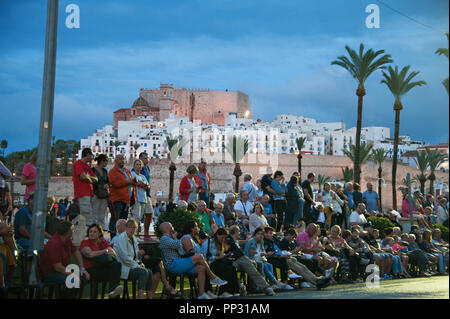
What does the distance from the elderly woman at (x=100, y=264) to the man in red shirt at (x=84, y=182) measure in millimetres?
1504

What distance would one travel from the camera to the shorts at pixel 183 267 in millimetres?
7334

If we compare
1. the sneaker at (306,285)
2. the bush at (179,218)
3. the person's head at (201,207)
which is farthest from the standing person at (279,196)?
the sneaker at (306,285)

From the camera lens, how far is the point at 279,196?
11.9 m

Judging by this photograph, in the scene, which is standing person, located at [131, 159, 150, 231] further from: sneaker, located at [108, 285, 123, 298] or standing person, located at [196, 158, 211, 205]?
sneaker, located at [108, 285, 123, 298]

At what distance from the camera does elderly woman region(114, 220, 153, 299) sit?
686 centimetres

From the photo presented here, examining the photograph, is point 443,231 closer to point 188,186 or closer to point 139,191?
point 188,186

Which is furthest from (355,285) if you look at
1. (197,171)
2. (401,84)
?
(401,84)

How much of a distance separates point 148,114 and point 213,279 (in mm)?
114031

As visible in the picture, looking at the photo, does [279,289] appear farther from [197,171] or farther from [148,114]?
[148,114]

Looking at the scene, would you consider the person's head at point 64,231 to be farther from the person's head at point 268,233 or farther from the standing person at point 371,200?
the standing person at point 371,200

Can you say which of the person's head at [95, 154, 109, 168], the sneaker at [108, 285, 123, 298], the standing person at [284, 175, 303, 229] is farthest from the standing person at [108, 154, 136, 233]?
the standing person at [284, 175, 303, 229]

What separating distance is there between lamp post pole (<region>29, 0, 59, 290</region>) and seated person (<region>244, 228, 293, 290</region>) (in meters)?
3.24

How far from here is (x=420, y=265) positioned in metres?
10.9

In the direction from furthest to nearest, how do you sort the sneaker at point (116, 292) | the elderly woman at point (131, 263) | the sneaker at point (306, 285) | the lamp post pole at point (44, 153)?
1. the sneaker at point (306, 285)
2. the elderly woman at point (131, 263)
3. the sneaker at point (116, 292)
4. the lamp post pole at point (44, 153)
